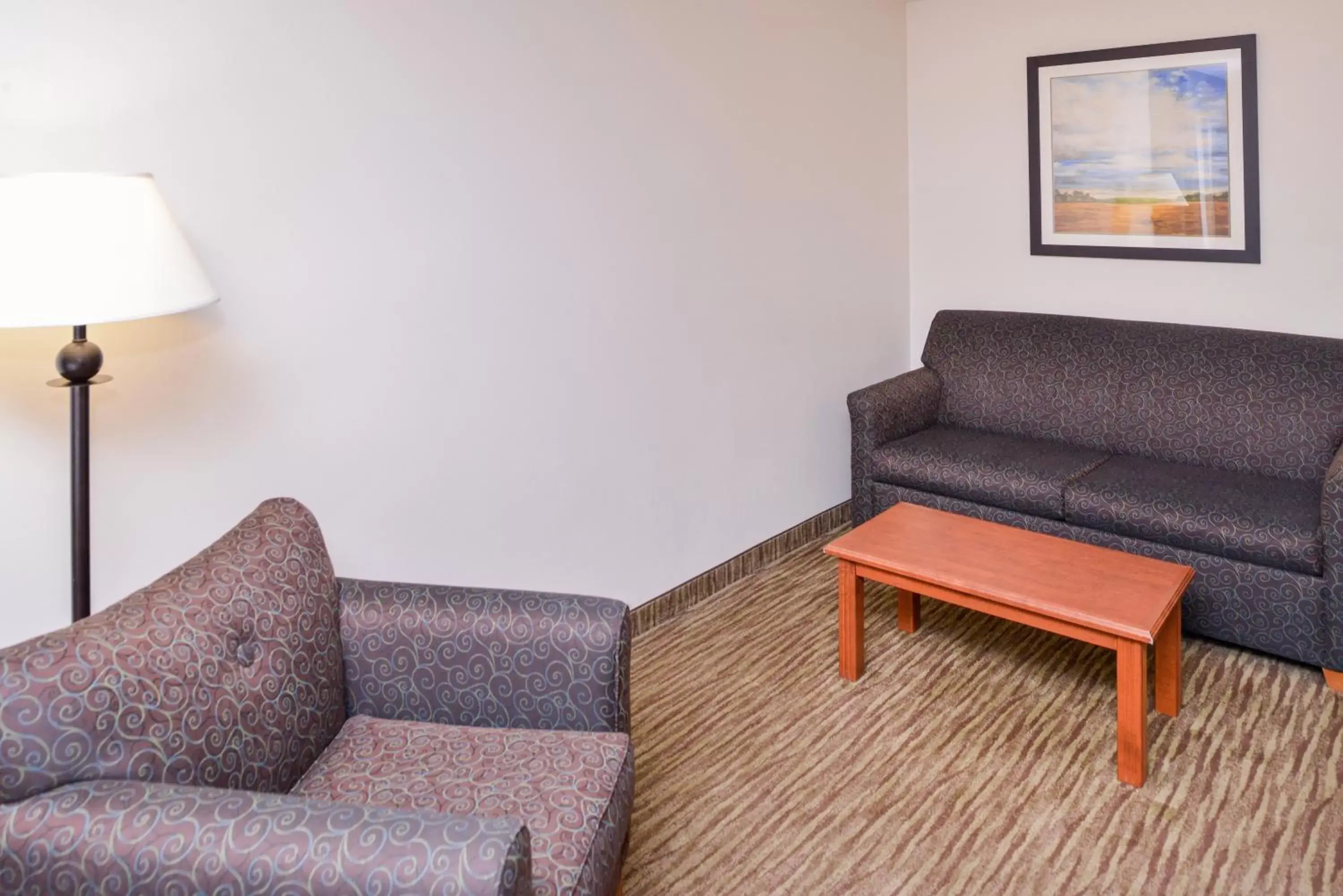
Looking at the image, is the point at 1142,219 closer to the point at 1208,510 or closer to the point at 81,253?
the point at 1208,510

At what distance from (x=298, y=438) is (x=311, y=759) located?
2.83 ft

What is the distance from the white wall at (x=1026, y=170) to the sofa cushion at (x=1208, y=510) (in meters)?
0.76

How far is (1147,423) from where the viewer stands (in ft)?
12.0

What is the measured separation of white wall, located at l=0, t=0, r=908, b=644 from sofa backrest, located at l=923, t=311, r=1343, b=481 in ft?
1.83

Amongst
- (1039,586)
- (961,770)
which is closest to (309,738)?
(961,770)

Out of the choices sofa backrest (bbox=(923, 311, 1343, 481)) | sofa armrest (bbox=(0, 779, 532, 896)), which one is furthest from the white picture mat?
sofa armrest (bbox=(0, 779, 532, 896))

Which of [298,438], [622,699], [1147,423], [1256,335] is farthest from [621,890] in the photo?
[1256,335]

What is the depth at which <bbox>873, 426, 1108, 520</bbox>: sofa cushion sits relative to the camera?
347 centimetres

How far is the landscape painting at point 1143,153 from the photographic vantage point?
374 centimetres

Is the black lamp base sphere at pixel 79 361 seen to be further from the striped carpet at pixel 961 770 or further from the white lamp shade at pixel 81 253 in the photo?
the striped carpet at pixel 961 770

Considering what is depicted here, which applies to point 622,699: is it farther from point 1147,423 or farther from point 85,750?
point 1147,423

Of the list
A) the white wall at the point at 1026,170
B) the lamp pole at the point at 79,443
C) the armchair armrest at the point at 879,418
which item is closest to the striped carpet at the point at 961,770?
the armchair armrest at the point at 879,418

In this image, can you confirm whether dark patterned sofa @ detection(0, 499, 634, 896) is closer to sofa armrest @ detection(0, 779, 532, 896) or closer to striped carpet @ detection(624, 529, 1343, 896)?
sofa armrest @ detection(0, 779, 532, 896)

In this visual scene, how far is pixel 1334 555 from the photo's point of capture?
280 cm
